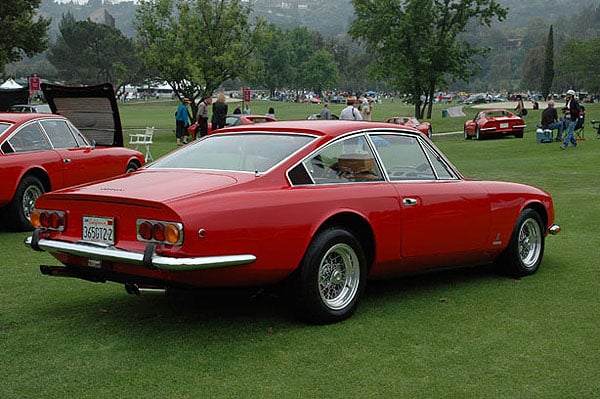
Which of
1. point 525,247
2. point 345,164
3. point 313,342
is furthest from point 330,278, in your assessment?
point 525,247

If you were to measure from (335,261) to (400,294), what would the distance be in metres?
1.13

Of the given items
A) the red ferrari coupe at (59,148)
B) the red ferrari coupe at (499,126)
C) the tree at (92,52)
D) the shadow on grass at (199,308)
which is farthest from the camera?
the tree at (92,52)

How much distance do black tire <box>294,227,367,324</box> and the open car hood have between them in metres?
6.57

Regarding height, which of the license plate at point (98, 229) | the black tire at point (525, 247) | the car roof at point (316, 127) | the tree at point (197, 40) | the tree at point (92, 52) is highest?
the tree at point (92, 52)

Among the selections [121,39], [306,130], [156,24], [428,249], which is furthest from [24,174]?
[121,39]

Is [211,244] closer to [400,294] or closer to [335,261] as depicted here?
[335,261]

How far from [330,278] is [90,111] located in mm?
7157

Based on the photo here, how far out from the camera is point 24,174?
384 inches

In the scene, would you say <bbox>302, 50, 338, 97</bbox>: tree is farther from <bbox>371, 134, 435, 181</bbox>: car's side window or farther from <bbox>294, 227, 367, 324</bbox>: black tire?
<bbox>294, 227, 367, 324</bbox>: black tire

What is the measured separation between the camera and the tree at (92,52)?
10894 cm

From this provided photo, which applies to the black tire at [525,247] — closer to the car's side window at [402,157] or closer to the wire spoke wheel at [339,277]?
the car's side window at [402,157]

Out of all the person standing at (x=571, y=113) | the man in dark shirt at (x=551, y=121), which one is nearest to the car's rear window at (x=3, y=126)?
the person standing at (x=571, y=113)

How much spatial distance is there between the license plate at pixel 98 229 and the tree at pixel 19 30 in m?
34.1

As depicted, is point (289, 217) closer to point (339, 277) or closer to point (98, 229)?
point (339, 277)
